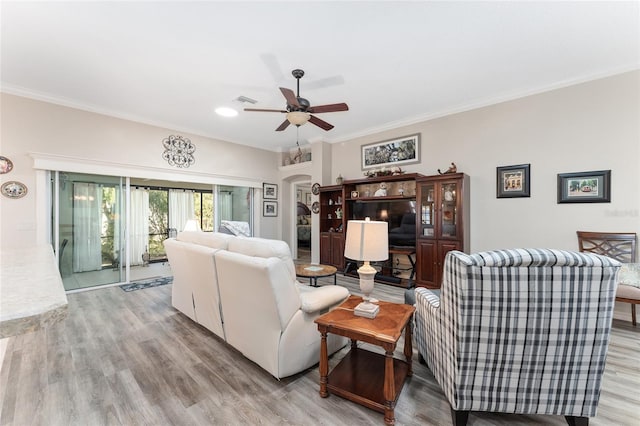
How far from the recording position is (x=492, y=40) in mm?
2576

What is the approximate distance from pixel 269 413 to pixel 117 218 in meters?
4.50

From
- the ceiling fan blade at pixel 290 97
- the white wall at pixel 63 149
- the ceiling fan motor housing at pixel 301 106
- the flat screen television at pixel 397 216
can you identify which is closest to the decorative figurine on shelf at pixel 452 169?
the flat screen television at pixel 397 216

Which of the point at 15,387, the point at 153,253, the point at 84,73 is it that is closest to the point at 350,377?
the point at 15,387

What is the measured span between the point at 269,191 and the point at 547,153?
214 inches

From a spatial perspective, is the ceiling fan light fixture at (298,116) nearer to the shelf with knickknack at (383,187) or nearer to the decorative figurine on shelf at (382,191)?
the shelf with knickknack at (383,187)

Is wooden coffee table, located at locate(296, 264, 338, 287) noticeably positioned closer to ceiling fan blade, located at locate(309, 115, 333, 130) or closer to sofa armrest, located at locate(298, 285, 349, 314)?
sofa armrest, located at locate(298, 285, 349, 314)

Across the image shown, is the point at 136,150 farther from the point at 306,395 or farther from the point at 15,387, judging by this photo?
the point at 306,395

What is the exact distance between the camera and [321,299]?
2125 millimetres

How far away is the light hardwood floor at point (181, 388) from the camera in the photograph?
1656 mm

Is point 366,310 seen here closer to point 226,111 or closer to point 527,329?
point 527,329

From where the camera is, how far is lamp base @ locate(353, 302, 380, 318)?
183 cm

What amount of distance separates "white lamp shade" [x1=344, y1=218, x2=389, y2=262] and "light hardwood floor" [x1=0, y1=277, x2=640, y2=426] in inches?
38.9

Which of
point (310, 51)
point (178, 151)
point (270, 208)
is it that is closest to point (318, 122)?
point (310, 51)

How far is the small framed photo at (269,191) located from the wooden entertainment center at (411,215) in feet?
5.08
